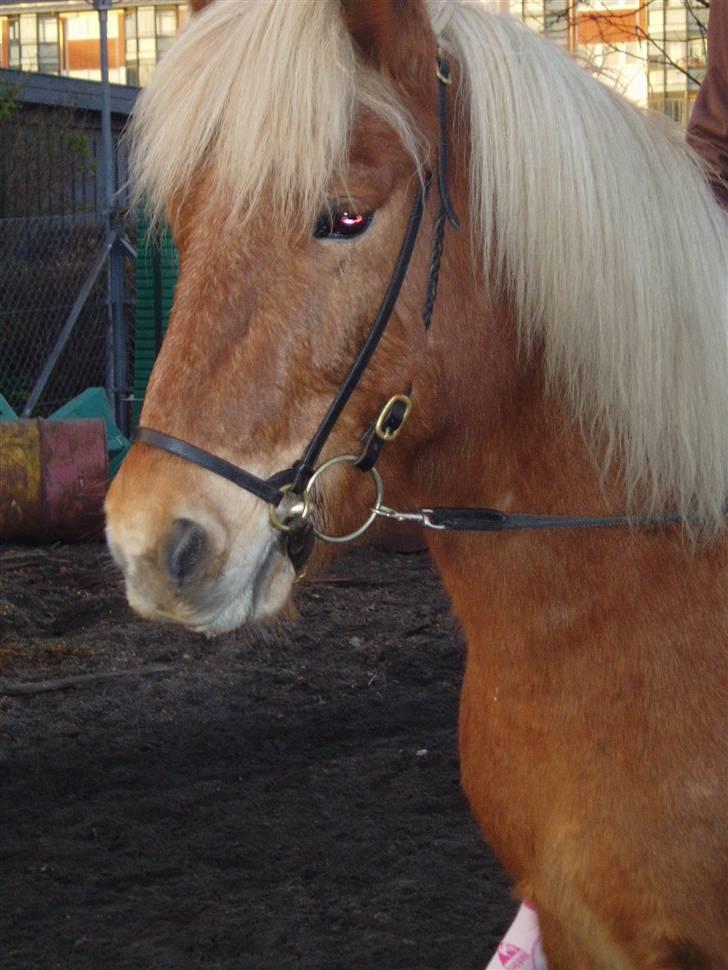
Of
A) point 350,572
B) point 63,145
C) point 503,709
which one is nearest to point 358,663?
point 350,572

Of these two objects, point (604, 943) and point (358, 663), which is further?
point (358, 663)

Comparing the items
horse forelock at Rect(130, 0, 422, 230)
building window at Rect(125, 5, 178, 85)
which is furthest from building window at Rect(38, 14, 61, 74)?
horse forelock at Rect(130, 0, 422, 230)

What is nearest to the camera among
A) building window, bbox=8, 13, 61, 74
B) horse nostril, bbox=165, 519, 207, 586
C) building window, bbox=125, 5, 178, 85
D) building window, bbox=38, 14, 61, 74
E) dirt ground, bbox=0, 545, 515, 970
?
horse nostril, bbox=165, 519, 207, 586

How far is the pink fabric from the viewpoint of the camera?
7.70 feet

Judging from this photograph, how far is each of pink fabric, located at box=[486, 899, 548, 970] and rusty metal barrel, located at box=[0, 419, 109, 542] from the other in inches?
227

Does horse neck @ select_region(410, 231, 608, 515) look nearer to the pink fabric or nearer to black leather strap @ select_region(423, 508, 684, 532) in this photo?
black leather strap @ select_region(423, 508, 684, 532)

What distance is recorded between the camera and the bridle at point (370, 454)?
1752 millimetres

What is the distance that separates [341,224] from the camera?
5.92 feet

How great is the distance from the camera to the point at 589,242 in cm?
191

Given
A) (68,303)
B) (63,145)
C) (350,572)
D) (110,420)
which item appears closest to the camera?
(350,572)

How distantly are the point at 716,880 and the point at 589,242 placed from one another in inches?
39.2

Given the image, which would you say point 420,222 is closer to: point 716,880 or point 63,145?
point 716,880

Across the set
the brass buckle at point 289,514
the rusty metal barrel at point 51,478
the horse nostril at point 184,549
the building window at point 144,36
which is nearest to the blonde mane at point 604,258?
the brass buckle at point 289,514

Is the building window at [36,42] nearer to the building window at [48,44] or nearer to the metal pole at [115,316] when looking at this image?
the building window at [48,44]
